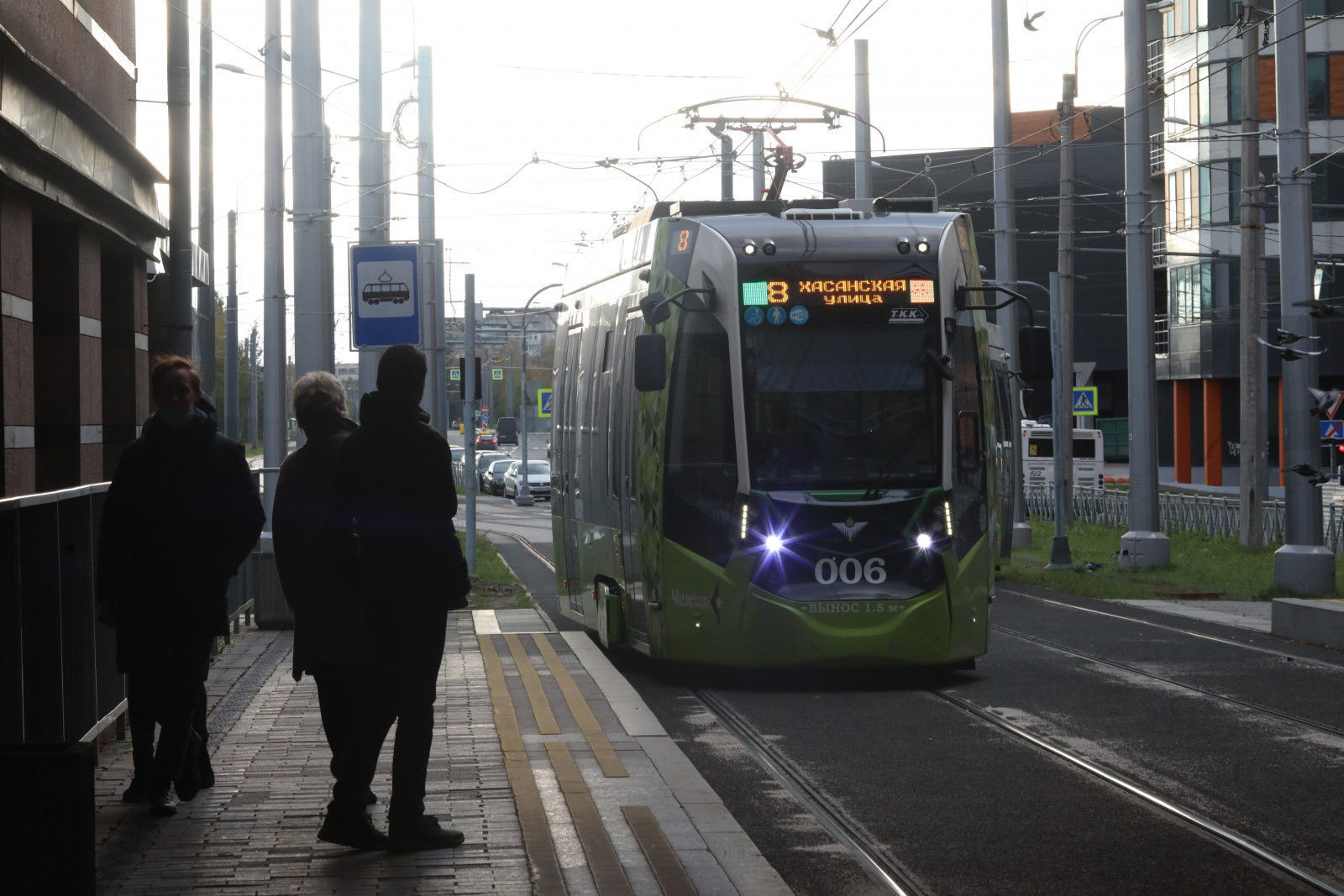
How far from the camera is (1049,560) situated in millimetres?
26766

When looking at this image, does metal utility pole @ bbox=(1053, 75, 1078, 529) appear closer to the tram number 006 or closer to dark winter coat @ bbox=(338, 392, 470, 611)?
the tram number 006

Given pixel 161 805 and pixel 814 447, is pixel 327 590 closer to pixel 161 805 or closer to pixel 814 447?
pixel 161 805

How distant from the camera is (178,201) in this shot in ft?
41.1

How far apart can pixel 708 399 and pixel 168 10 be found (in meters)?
5.27

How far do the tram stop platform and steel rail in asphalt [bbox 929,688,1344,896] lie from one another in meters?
1.83

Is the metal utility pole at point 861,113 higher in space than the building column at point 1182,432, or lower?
higher

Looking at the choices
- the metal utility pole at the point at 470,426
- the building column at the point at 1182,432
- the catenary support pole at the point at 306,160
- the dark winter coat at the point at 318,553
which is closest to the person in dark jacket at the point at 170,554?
the dark winter coat at the point at 318,553

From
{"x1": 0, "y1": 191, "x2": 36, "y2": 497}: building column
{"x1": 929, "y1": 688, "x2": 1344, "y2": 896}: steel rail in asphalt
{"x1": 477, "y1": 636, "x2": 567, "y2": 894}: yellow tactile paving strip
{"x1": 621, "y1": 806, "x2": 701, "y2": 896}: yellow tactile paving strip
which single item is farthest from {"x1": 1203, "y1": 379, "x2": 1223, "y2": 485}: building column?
{"x1": 621, "y1": 806, "x2": 701, "y2": 896}: yellow tactile paving strip

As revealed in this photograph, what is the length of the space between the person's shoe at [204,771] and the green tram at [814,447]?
450cm

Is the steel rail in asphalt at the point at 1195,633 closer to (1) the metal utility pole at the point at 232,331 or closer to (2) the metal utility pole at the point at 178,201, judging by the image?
(2) the metal utility pole at the point at 178,201

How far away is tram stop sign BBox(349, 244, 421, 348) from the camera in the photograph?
1353cm

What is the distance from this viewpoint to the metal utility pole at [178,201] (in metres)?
12.4

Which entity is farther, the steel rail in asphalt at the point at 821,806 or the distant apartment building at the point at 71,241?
the distant apartment building at the point at 71,241

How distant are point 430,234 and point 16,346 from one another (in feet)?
45.6
